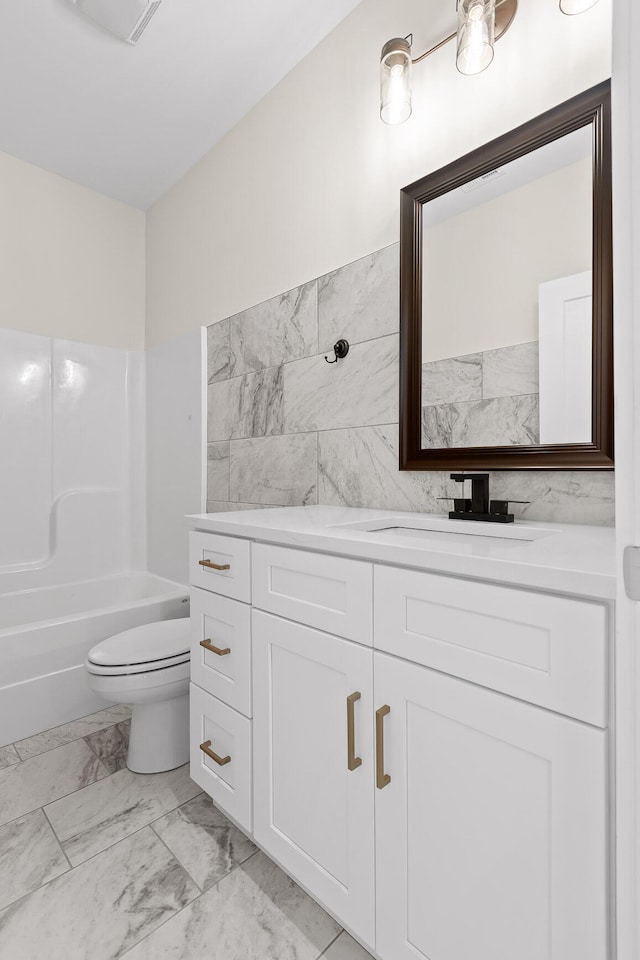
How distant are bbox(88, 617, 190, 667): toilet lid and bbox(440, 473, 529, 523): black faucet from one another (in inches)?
42.4

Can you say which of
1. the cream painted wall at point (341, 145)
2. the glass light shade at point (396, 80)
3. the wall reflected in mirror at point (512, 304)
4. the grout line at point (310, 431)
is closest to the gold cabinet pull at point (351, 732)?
the wall reflected in mirror at point (512, 304)

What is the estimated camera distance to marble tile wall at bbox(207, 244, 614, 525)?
1.26 meters

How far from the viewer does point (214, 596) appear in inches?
54.6

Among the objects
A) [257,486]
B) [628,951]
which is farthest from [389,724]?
[257,486]

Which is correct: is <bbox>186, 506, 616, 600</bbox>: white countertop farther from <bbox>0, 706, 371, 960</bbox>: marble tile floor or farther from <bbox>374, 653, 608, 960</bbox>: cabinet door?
Answer: <bbox>0, 706, 371, 960</bbox>: marble tile floor

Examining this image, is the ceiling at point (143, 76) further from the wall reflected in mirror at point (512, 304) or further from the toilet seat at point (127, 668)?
the toilet seat at point (127, 668)

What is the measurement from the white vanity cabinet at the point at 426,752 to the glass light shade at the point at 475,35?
131 cm

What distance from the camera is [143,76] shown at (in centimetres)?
198

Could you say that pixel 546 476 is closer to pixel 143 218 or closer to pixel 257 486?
pixel 257 486

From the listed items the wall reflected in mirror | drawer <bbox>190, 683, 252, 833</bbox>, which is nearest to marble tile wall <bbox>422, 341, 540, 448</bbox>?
the wall reflected in mirror

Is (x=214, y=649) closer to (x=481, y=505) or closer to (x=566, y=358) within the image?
(x=481, y=505)

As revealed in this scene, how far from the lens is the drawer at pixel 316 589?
3.22 ft

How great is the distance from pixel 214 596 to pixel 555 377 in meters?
1.06

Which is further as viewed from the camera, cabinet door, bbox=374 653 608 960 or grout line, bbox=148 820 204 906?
grout line, bbox=148 820 204 906
